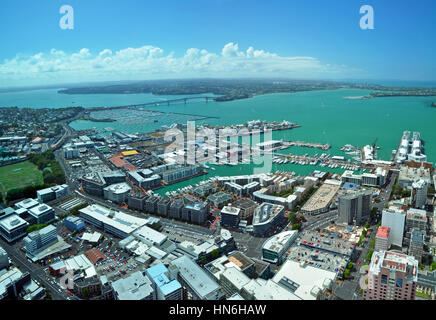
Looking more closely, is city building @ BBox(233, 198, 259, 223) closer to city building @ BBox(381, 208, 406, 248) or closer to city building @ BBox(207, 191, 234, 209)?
city building @ BBox(207, 191, 234, 209)

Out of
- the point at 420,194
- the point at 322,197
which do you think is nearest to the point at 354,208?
the point at 322,197

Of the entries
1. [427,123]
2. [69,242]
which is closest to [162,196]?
[69,242]

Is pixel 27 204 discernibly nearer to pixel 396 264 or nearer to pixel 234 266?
pixel 234 266

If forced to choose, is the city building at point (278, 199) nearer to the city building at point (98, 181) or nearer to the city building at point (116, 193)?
the city building at point (116, 193)

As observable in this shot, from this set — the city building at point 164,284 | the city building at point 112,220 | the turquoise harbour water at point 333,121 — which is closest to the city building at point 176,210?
the city building at point 112,220

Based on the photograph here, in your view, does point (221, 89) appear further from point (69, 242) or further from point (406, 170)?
point (69, 242)

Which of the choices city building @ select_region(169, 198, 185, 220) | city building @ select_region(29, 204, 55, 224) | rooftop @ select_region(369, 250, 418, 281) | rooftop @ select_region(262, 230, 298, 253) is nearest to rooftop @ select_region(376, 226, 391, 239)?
rooftop @ select_region(369, 250, 418, 281)
